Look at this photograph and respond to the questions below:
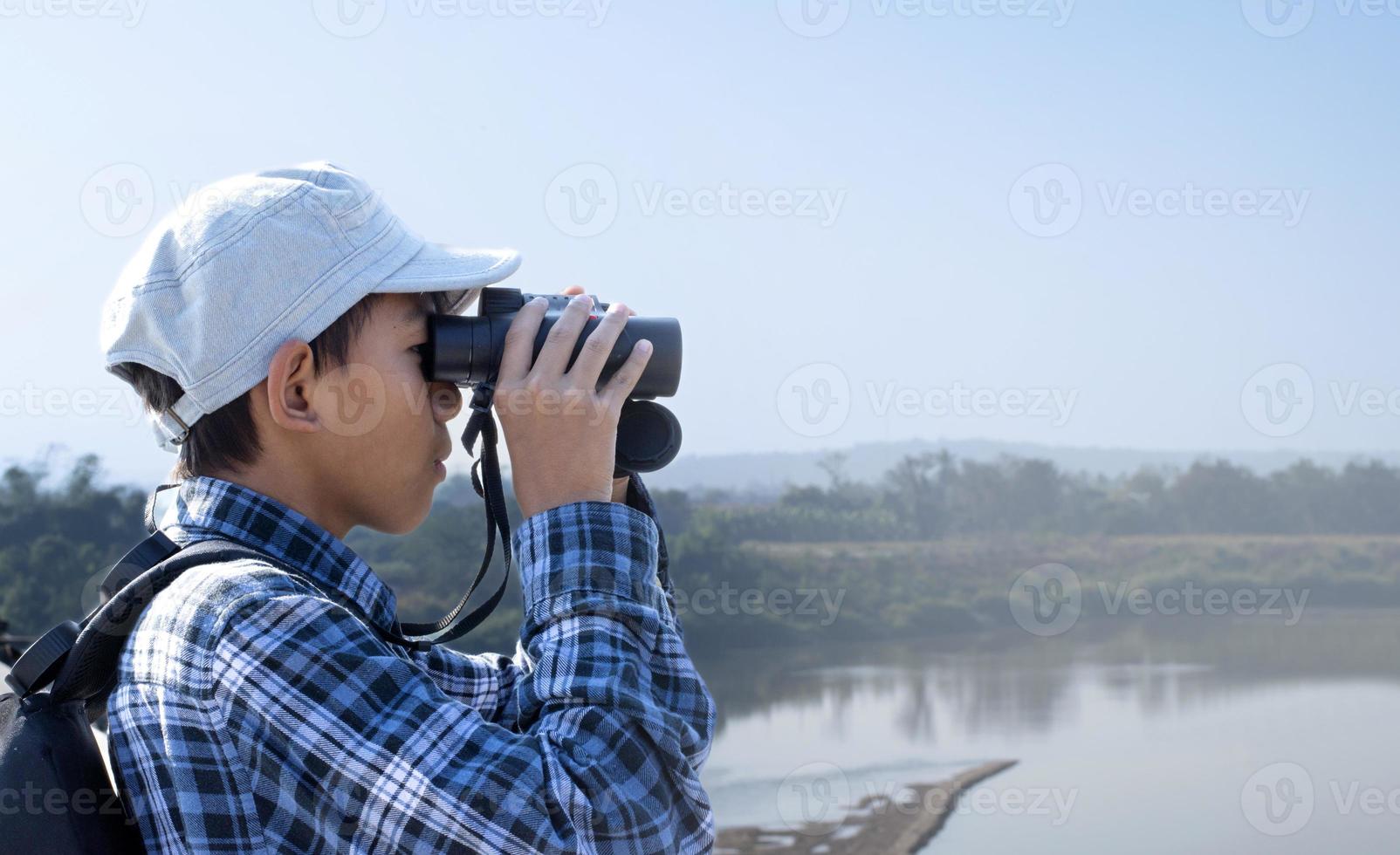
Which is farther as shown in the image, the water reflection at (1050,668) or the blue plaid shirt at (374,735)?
the water reflection at (1050,668)

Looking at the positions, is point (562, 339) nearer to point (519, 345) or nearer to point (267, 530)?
point (519, 345)

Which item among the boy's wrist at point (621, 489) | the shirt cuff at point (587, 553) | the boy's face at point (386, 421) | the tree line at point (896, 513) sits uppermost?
the boy's face at point (386, 421)

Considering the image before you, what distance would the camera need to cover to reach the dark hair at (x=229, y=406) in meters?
0.67

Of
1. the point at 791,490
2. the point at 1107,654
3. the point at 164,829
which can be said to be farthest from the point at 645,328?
the point at 1107,654

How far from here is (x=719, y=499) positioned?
8.81 ft

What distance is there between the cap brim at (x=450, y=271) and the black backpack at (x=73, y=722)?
181 mm

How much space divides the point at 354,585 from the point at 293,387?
0.13m

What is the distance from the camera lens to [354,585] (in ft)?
2.30

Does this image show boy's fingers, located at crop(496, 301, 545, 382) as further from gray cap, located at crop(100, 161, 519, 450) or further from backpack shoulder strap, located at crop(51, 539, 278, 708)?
backpack shoulder strap, located at crop(51, 539, 278, 708)

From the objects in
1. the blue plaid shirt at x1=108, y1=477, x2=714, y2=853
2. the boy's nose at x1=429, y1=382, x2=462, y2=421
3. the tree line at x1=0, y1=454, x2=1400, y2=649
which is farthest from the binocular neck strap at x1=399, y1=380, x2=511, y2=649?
the tree line at x1=0, y1=454, x2=1400, y2=649

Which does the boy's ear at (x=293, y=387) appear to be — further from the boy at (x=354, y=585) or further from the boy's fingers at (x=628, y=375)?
the boy's fingers at (x=628, y=375)

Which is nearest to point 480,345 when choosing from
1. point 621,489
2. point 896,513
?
point 621,489

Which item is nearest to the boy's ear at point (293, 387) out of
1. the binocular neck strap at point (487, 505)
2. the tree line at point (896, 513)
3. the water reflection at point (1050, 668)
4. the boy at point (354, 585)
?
the boy at point (354, 585)

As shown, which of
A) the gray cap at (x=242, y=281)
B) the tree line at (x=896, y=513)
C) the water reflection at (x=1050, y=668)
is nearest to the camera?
the gray cap at (x=242, y=281)
